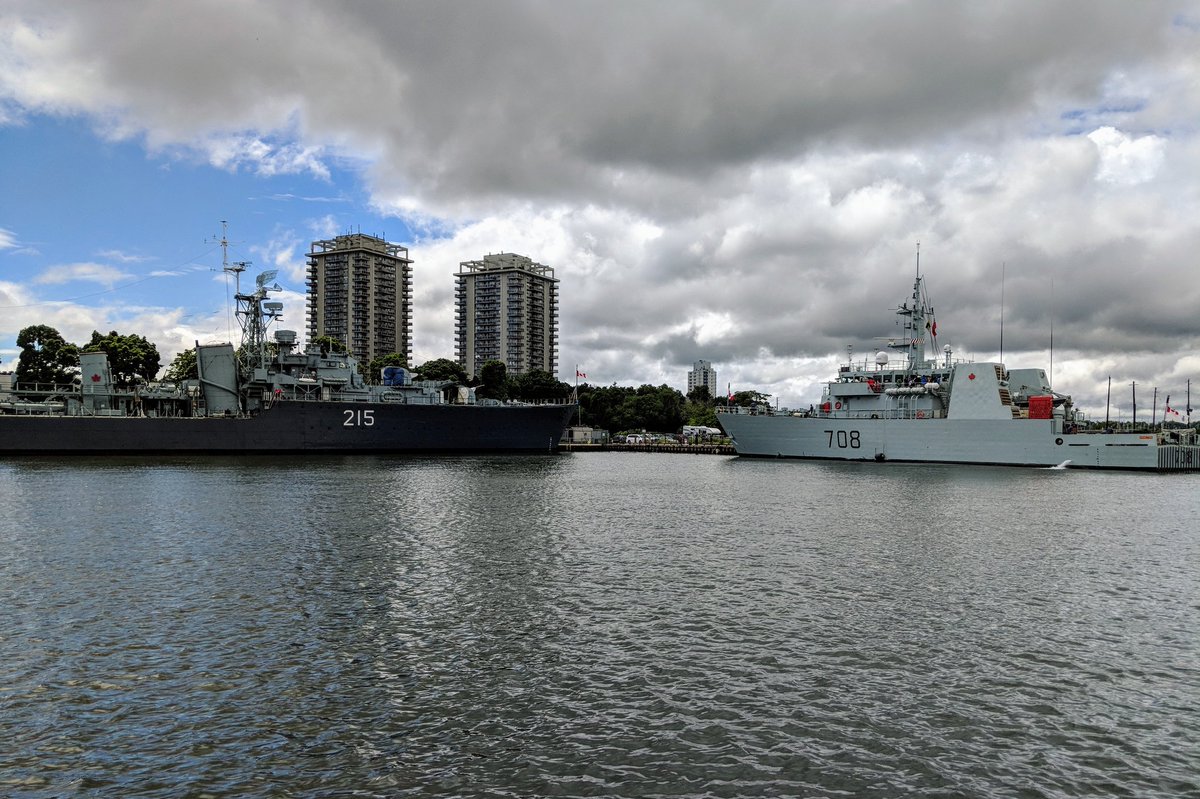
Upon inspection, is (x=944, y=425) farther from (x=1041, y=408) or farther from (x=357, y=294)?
(x=357, y=294)

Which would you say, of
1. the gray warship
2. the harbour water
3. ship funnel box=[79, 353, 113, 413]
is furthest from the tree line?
the harbour water

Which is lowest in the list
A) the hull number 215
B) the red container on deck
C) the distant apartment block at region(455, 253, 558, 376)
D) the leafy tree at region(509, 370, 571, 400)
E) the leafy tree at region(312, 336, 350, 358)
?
the hull number 215

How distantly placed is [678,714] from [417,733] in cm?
344

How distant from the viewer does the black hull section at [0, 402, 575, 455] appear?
196 feet

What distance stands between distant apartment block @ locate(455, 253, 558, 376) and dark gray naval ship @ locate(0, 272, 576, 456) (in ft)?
356

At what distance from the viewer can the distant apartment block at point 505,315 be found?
182m

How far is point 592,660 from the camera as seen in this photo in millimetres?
11430

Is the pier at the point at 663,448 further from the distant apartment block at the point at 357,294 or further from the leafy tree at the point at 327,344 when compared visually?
the distant apartment block at the point at 357,294

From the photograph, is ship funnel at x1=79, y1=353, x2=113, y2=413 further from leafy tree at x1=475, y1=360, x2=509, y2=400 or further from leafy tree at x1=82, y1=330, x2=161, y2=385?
leafy tree at x1=475, y1=360, x2=509, y2=400

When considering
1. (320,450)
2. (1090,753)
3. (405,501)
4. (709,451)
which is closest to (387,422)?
Answer: (320,450)

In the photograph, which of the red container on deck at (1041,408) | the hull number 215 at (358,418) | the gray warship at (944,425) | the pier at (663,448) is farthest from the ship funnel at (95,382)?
the red container on deck at (1041,408)

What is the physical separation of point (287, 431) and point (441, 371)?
5051 cm

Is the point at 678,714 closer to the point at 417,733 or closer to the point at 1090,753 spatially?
the point at 417,733

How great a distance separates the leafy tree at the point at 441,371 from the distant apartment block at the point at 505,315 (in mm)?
58814
